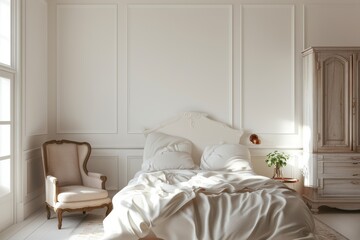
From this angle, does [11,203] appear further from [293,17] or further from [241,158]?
[293,17]

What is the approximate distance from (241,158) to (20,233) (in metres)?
2.90

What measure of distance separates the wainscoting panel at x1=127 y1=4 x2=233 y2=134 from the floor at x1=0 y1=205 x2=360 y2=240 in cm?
166

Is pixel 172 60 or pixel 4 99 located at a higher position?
pixel 172 60

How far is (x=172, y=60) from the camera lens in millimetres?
6105

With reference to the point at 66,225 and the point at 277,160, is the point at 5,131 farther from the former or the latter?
the point at 277,160

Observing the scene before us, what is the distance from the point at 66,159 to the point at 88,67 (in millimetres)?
1455

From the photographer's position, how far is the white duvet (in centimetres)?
356

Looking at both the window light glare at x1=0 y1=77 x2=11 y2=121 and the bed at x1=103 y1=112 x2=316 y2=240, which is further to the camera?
the window light glare at x1=0 y1=77 x2=11 y2=121


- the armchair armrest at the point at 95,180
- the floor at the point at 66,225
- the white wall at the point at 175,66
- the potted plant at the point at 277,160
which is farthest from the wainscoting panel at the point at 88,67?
the potted plant at the point at 277,160

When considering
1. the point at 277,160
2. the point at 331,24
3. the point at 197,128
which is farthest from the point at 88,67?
the point at 331,24

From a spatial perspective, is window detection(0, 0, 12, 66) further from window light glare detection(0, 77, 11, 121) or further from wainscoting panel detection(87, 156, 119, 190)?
wainscoting panel detection(87, 156, 119, 190)

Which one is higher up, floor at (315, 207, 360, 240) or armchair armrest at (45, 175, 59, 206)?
armchair armrest at (45, 175, 59, 206)

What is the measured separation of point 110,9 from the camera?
6.09 metres

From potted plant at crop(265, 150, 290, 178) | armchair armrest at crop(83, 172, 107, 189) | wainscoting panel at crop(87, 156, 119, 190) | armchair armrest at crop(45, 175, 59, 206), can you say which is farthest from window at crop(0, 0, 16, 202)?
potted plant at crop(265, 150, 290, 178)
